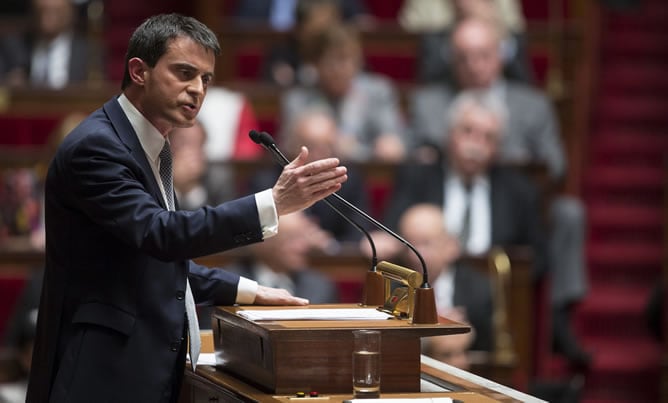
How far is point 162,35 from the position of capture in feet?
7.14

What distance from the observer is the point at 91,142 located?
2152 millimetres

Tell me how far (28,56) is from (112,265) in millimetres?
4112

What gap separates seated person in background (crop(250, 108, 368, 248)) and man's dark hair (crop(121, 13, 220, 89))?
7.92 feet

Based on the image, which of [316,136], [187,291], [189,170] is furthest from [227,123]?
[187,291]

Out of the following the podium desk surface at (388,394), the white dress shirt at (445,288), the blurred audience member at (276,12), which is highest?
the blurred audience member at (276,12)

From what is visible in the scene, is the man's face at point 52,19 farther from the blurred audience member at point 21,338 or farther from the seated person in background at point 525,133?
the blurred audience member at point 21,338

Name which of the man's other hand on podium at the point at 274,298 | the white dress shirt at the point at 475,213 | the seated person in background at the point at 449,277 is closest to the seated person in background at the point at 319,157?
the white dress shirt at the point at 475,213

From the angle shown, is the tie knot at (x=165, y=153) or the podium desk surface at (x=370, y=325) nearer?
the podium desk surface at (x=370, y=325)

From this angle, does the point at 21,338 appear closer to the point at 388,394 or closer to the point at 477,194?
the point at 477,194

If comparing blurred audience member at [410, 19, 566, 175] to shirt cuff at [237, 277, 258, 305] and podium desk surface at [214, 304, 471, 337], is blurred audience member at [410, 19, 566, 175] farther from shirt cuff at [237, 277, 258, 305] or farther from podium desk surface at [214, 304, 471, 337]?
podium desk surface at [214, 304, 471, 337]

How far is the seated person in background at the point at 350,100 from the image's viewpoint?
5207 mm

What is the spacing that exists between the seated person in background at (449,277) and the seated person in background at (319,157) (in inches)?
16.3

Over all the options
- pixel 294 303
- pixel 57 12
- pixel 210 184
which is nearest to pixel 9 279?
pixel 210 184

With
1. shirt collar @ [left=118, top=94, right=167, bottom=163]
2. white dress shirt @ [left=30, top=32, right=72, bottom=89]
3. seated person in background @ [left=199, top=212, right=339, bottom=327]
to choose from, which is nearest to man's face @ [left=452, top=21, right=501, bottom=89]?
seated person in background @ [left=199, top=212, right=339, bottom=327]
